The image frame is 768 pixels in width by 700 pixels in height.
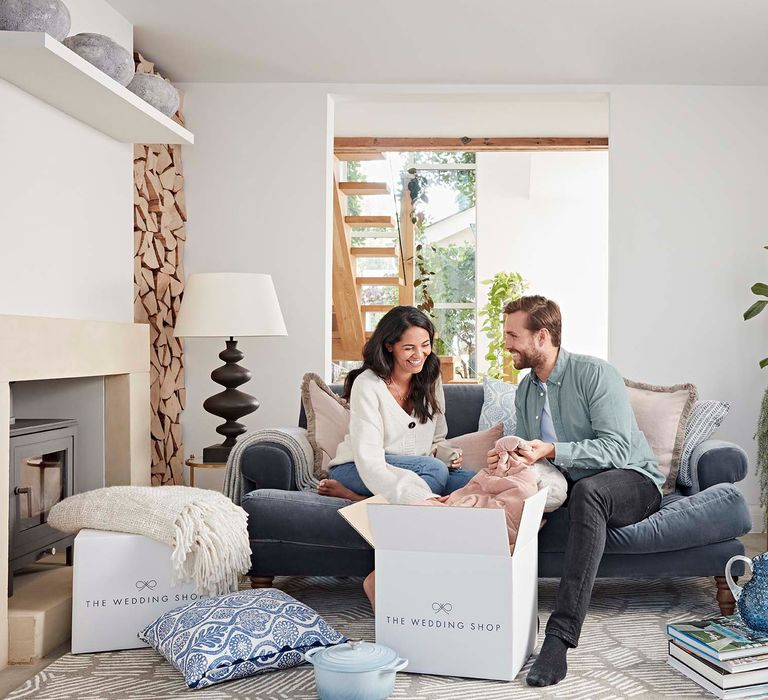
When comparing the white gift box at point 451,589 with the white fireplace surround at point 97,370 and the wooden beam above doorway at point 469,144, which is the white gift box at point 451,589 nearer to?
the white fireplace surround at point 97,370

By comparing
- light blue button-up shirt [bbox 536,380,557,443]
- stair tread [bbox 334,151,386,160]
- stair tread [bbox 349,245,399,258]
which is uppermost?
stair tread [bbox 334,151,386,160]

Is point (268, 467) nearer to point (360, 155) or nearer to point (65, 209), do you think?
point (65, 209)

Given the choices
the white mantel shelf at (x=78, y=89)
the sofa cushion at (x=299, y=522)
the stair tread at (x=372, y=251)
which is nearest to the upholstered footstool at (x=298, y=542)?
the sofa cushion at (x=299, y=522)

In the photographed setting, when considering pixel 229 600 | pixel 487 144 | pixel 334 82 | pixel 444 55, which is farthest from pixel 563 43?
pixel 229 600

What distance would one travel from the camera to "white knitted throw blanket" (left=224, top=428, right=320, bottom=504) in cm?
322

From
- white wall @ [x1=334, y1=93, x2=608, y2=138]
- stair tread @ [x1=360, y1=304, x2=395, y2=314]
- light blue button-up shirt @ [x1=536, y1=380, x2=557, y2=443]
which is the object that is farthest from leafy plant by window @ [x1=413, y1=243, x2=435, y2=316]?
light blue button-up shirt @ [x1=536, y1=380, x2=557, y2=443]

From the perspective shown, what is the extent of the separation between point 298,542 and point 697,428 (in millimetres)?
1628

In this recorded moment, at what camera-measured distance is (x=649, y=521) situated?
2.89m

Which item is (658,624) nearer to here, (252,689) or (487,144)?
(252,689)

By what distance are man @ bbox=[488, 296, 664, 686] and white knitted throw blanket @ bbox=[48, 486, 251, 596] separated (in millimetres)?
879

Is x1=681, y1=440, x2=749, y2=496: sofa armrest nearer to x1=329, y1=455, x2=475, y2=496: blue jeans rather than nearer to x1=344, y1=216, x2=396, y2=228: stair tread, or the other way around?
x1=329, y1=455, x2=475, y2=496: blue jeans

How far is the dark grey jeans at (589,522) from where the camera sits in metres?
2.42

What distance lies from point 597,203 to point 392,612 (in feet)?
21.0

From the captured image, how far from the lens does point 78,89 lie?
2922mm
